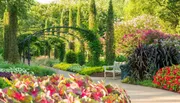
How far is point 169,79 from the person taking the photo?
38.2 ft

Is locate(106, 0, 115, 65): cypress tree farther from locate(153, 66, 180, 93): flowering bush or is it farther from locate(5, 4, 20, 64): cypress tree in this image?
locate(153, 66, 180, 93): flowering bush

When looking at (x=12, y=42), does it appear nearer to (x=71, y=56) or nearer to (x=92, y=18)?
(x=92, y=18)

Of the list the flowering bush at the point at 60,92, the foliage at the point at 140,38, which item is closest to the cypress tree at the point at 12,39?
the foliage at the point at 140,38

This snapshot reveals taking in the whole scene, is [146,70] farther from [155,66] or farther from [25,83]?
[25,83]

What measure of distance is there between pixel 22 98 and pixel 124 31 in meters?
25.2

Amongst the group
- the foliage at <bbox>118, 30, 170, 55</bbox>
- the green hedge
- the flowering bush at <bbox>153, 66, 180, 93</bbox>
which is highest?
the foliage at <bbox>118, 30, 170, 55</bbox>

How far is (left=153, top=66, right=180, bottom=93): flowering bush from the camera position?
36.8 feet

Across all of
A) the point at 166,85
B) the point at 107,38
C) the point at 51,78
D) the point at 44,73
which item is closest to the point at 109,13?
the point at 107,38

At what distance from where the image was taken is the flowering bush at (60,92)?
2617 millimetres

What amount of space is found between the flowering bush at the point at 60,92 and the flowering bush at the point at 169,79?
7921 millimetres

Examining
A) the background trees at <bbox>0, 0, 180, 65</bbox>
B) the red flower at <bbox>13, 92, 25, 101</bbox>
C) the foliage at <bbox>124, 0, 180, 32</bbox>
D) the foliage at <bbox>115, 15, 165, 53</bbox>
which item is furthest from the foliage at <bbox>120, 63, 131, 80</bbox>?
the foliage at <bbox>124, 0, 180, 32</bbox>

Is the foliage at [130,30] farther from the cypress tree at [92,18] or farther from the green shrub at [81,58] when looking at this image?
the green shrub at [81,58]

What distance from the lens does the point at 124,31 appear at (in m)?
27.5

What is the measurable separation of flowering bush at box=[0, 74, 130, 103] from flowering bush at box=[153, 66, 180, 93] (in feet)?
26.0
